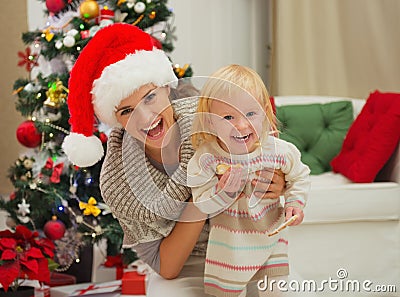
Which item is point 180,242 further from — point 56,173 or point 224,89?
point 56,173

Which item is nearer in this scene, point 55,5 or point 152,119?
point 152,119

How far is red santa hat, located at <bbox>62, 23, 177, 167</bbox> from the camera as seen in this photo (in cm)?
131

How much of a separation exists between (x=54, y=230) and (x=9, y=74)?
1686mm

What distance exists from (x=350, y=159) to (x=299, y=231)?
1.51 feet

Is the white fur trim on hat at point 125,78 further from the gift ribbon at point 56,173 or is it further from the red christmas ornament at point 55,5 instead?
the red christmas ornament at point 55,5

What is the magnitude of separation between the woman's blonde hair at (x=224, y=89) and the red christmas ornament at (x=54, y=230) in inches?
64.6

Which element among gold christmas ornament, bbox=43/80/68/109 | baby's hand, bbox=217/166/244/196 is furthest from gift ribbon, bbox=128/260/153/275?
baby's hand, bbox=217/166/244/196

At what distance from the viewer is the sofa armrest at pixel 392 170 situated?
2.71 m

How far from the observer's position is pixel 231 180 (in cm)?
117

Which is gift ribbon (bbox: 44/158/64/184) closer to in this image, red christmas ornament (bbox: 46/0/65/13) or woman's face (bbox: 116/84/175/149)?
red christmas ornament (bbox: 46/0/65/13)

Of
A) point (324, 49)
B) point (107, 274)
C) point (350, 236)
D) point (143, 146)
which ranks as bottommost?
point (107, 274)

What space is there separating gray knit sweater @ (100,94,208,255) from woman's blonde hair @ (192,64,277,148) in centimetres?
7

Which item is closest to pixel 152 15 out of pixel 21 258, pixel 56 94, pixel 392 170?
pixel 56 94

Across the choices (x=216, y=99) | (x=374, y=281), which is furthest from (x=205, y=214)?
(x=374, y=281)
